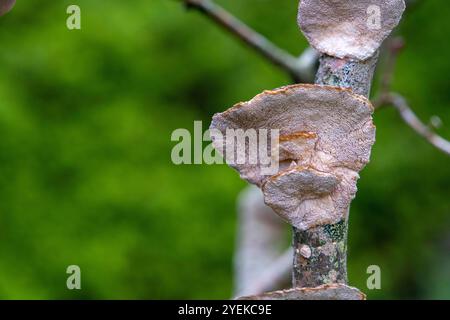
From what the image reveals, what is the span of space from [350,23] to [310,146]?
3.8 inches

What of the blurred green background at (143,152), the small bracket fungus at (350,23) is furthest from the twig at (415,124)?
the blurred green background at (143,152)

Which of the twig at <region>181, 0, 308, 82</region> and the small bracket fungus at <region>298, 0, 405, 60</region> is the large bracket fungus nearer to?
the small bracket fungus at <region>298, 0, 405, 60</region>

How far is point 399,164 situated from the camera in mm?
2311

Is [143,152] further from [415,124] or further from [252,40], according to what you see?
[415,124]

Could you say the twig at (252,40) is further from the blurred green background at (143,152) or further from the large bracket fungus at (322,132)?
the blurred green background at (143,152)

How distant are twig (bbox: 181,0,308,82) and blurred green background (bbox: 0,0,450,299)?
1.00m

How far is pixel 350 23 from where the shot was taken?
1.67 ft

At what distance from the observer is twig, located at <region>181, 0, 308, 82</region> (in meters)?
1.10

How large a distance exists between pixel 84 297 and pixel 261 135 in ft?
5.46

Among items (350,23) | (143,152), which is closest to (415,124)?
(350,23)

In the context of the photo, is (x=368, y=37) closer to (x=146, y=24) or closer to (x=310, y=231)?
(x=310, y=231)

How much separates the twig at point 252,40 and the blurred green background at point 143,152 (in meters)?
1.00

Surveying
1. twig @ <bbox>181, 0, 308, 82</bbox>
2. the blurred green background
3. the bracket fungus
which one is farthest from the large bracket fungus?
the blurred green background

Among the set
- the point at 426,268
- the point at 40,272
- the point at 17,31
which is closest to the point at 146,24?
the point at 17,31
